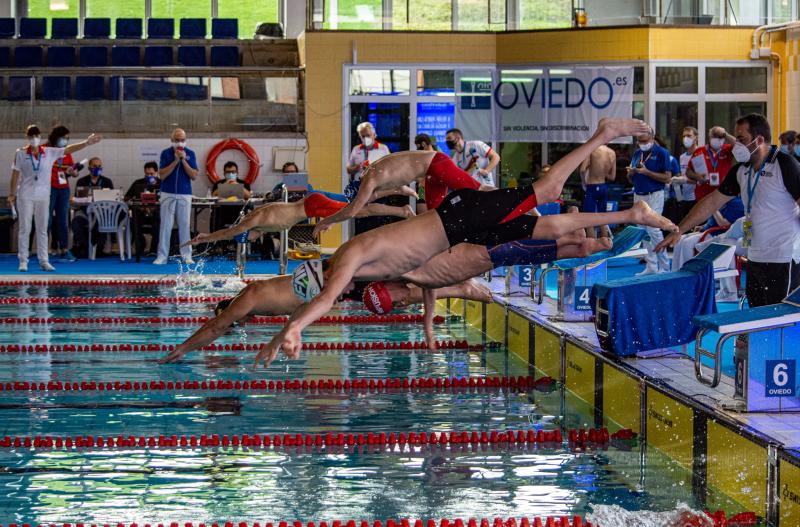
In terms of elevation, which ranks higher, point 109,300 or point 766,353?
point 766,353

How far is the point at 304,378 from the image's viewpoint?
8117 millimetres

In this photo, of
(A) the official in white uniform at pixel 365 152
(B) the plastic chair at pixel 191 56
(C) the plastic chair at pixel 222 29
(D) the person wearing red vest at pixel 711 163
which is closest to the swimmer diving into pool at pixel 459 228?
(D) the person wearing red vest at pixel 711 163

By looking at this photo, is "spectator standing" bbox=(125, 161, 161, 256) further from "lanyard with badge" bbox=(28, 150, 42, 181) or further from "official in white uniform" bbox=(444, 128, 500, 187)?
"official in white uniform" bbox=(444, 128, 500, 187)

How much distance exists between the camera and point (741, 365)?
552cm

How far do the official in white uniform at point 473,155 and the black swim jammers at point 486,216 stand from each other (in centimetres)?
571

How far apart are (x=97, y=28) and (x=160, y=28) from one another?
1095mm

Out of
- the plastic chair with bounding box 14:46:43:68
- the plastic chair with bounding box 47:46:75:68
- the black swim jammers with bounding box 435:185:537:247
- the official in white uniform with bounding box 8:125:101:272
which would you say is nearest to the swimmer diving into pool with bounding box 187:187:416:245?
the black swim jammers with bounding box 435:185:537:247

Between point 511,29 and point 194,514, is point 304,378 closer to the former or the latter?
point 194,514

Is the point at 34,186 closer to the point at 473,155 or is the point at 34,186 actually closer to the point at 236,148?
the point at 236,148

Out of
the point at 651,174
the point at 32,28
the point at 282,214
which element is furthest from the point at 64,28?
the point at 282,214

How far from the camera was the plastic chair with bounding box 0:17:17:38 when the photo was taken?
65.0 ft

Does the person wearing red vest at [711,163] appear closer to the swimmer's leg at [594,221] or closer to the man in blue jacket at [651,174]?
the man in blue jacket at [651,174]

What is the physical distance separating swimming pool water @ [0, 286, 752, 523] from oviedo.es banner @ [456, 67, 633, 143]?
8139 millimetres

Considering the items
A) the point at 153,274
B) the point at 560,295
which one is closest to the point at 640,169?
the point at 560,295
